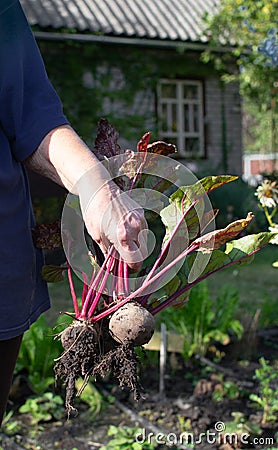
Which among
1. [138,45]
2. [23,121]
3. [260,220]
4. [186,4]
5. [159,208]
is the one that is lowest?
[260,220]

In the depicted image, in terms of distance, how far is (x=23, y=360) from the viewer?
3484 mm

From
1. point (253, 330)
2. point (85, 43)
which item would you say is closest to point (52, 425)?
point (253, 330)

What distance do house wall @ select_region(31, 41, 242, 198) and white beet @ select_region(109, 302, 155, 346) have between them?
7.58 meters

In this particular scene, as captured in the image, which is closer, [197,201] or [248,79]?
[197,201]

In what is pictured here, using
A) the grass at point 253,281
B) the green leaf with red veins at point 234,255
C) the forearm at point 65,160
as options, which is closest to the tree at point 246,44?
the grass at point 253,281

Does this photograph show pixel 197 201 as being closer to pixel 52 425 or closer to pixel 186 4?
pixel 52 425

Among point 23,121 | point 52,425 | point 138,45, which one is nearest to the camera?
point 23,121

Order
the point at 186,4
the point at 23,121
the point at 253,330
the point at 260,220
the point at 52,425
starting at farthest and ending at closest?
the point at 186,4, the point at 260,220, the point at 253,330, the point at 52,425, the point at 23,121

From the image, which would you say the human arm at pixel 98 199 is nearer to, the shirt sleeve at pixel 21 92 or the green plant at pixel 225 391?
the shirt sleeve at pixel 21 92

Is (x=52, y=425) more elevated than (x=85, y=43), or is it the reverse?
(x=85, y=43)

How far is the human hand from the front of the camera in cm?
108

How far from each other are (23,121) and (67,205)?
0.20 metres

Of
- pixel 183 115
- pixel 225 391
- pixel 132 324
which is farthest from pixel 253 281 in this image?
pixel 132 324

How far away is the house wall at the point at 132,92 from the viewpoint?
954 centimetres
